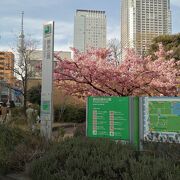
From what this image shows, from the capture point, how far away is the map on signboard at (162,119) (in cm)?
887

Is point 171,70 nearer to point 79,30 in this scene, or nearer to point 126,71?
point 126,71

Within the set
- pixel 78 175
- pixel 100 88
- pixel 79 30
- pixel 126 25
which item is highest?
pixel 126 25

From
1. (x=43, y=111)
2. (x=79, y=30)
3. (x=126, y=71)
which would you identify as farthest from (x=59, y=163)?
(x=79, y=30)

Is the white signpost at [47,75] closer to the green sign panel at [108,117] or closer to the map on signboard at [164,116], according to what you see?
the green sign panel at [108,117]

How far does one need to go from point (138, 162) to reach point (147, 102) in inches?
131

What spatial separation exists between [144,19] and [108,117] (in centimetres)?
4743

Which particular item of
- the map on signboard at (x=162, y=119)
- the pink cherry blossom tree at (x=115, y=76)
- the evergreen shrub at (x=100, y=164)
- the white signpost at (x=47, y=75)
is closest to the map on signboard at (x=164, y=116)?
the map on signboard at (x=162, y=119)

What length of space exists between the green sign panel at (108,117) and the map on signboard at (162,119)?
0.66m

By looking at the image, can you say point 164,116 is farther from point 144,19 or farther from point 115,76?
point 144,19

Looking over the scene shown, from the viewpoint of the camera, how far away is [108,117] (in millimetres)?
10148

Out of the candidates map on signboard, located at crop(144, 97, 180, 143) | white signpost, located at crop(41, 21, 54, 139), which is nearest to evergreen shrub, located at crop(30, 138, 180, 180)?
map on signboard, located at crop(144, 97, 180, 143)

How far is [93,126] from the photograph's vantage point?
411 inches

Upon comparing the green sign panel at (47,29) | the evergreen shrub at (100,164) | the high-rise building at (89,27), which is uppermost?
the high-rise building at (89,27)

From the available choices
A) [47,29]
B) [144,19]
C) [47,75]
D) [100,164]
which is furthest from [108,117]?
[144,19]
